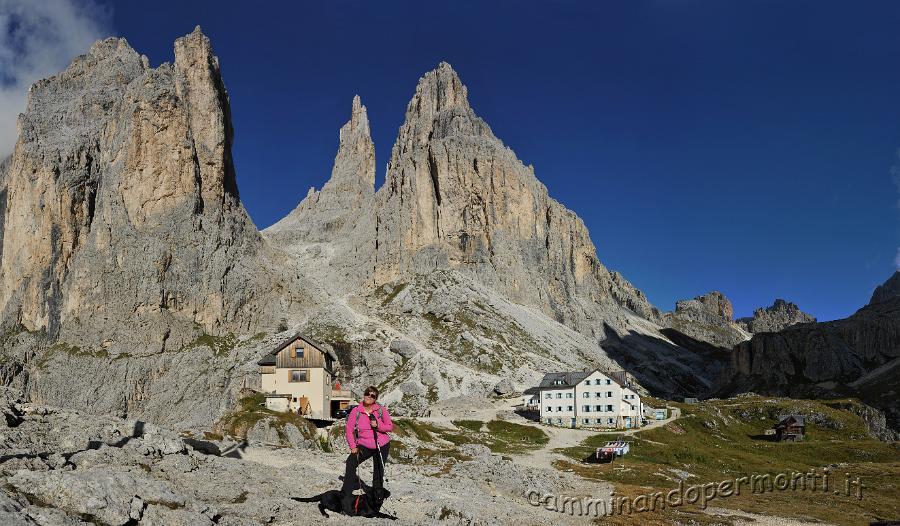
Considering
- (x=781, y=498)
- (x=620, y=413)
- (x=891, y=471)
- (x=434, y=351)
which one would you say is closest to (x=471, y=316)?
(x=434, y=351)

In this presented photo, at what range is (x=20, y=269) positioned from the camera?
19700 centimetres

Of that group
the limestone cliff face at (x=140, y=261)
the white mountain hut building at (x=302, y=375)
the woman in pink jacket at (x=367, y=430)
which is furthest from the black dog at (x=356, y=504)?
the limestone cliff face at (x=140, y=261)

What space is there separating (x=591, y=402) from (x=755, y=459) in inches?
1179

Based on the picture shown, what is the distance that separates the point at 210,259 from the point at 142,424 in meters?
174

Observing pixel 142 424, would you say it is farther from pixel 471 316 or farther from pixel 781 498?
pixel 471 316

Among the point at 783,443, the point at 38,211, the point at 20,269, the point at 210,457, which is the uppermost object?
the point at 38,211

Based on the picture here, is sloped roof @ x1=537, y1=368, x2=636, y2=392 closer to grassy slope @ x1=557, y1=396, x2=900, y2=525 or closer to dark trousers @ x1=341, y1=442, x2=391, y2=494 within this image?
grassy slope @ x1=557, y1=396, x2=900, y2=525

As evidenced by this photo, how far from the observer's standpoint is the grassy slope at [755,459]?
41750 millimetres

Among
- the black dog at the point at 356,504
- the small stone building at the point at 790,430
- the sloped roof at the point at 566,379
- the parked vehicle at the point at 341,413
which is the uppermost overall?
the black dog at the point at 356,504

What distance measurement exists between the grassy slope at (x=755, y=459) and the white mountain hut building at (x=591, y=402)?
805cm

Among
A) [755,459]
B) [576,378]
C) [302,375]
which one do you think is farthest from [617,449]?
[576,378]

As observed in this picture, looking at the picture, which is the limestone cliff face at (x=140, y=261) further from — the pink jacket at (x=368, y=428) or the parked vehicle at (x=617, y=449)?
the pink jacket at (x=368, y=428)

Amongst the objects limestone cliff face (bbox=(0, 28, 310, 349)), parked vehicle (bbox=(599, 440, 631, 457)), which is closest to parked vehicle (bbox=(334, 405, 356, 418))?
parked vehicle (bbox=(599, 440, 631, 457))

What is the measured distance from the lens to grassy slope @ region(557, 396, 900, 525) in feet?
137
